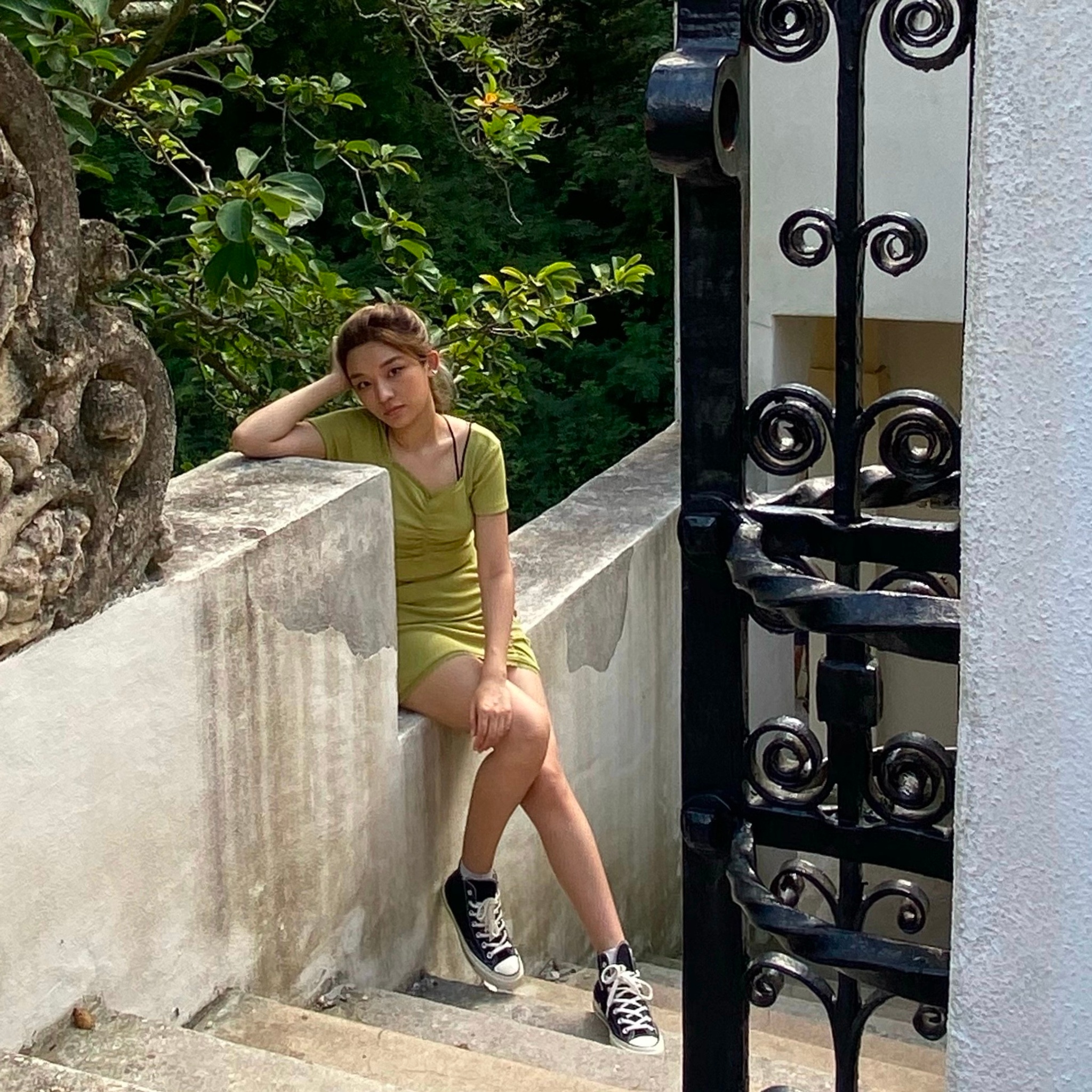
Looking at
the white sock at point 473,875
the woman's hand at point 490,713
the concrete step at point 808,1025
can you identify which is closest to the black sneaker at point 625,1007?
the concrete step at point 808,1025

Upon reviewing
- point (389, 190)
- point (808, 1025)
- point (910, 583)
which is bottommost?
point (808, 1025)

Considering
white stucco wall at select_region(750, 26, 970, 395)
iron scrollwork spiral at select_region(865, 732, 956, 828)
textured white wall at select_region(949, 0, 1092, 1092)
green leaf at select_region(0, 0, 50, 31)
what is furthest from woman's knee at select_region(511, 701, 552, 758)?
textured white wall at select_region(949, 0, 1092, 1092)

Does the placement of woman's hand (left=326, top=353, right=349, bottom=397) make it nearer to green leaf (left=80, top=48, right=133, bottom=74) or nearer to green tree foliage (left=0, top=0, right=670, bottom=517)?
green tree foliage (left=0, top=0, right=670, bottom=517)

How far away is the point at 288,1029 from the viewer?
9.99 feet

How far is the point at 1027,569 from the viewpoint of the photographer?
105cm

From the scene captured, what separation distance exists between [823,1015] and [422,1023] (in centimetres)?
185

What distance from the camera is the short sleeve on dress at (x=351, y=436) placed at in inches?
146

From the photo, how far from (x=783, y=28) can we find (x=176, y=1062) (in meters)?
1.89

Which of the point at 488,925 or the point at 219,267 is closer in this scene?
the point at 219,267

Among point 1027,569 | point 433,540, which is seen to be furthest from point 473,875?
point 1027,569

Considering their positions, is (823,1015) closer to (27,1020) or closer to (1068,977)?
(27,1020)

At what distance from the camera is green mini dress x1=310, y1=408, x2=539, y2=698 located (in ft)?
12.2

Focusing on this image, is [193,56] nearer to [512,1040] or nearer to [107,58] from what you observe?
[107,58]

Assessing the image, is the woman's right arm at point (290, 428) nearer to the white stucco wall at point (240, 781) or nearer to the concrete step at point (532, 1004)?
the white stucco wall at point (240, 781)
